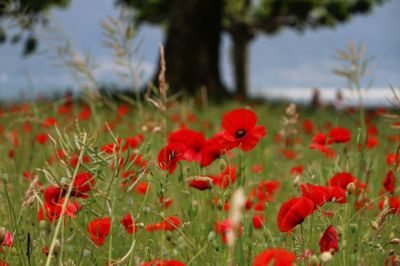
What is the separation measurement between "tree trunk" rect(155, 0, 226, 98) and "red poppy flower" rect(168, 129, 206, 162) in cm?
887

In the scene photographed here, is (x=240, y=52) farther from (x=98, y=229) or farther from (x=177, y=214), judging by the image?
(x=98, y=229)

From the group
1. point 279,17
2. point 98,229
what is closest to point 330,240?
point 98,229

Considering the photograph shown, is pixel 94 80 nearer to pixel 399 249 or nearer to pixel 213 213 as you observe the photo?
pixel 213 213

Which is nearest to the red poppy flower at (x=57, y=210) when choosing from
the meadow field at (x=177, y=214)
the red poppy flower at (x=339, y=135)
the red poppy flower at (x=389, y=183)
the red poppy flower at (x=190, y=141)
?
the meadow field at (x=177, y=214)

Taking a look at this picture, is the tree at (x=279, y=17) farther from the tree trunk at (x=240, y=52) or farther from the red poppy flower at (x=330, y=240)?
the red poppy flower at (x=330, y=240)

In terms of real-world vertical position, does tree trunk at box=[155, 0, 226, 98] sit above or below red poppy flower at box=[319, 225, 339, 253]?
below

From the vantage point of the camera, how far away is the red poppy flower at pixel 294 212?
3.93 feet

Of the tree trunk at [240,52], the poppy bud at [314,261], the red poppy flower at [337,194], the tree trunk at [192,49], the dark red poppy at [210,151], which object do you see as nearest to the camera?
the poppy bud at [314,261]

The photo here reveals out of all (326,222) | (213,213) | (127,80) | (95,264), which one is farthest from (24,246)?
(127,80)

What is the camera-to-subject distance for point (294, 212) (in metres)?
1.23

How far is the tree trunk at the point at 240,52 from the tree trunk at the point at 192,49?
8099 mm

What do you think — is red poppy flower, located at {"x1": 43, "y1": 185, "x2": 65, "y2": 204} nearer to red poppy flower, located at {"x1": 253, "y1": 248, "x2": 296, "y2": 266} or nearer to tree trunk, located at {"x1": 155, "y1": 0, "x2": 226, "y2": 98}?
red poppy flower, located at {"x1": 253, "y1": 248, "x2": 296, "y2": 266}

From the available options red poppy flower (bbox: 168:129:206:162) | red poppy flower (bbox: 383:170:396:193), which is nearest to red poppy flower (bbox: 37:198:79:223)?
red poppy flower (bbox: 168:129:206:162)

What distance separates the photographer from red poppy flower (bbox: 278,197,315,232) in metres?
1.20
